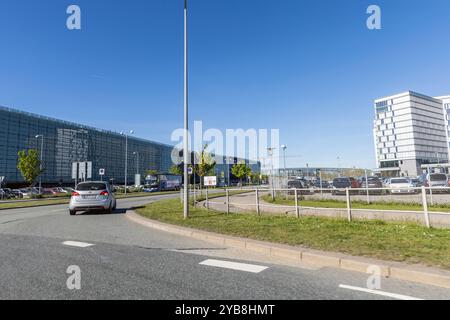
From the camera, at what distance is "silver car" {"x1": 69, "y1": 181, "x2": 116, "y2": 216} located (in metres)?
14.3

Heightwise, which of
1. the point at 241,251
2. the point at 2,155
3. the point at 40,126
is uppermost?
the point at 40,126

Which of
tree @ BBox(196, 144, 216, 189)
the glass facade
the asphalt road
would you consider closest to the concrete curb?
the asphalt road

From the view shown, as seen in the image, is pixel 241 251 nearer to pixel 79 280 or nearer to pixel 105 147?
pixel 79 280

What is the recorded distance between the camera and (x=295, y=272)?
4.93 m

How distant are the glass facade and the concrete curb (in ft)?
168

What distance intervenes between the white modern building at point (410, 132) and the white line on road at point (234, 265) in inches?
3354

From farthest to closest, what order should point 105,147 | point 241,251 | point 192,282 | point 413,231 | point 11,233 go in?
point 105,147 < point 11,233 < point 413,231 < point 241,251 < point 192,282

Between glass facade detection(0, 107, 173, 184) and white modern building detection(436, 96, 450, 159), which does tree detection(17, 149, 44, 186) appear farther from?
white modern building detection(436, 96, 450, 159)

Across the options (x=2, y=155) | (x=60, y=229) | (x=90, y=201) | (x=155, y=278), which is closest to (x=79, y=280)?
(x=155, y=278)

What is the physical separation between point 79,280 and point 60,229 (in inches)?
256

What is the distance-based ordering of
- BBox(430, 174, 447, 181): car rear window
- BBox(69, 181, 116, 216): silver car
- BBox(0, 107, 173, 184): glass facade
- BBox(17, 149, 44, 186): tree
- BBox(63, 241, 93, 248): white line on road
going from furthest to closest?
BBox(0, 107, 173, 184): glass facade < BBox(17, 149, 44, 186): tree < BBox(430, 174, 447, 181): car rear window < BBox(69, 181, 116, 216): silver car < BBox(63, 241, 93, 248): white line on road

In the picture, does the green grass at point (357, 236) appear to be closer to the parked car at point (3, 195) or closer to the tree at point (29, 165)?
the tree at point (29, 165)

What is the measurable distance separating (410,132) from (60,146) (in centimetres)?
9960

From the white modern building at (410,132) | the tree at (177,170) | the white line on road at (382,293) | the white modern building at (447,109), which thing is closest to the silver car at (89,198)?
the white line on road at (382,293)
